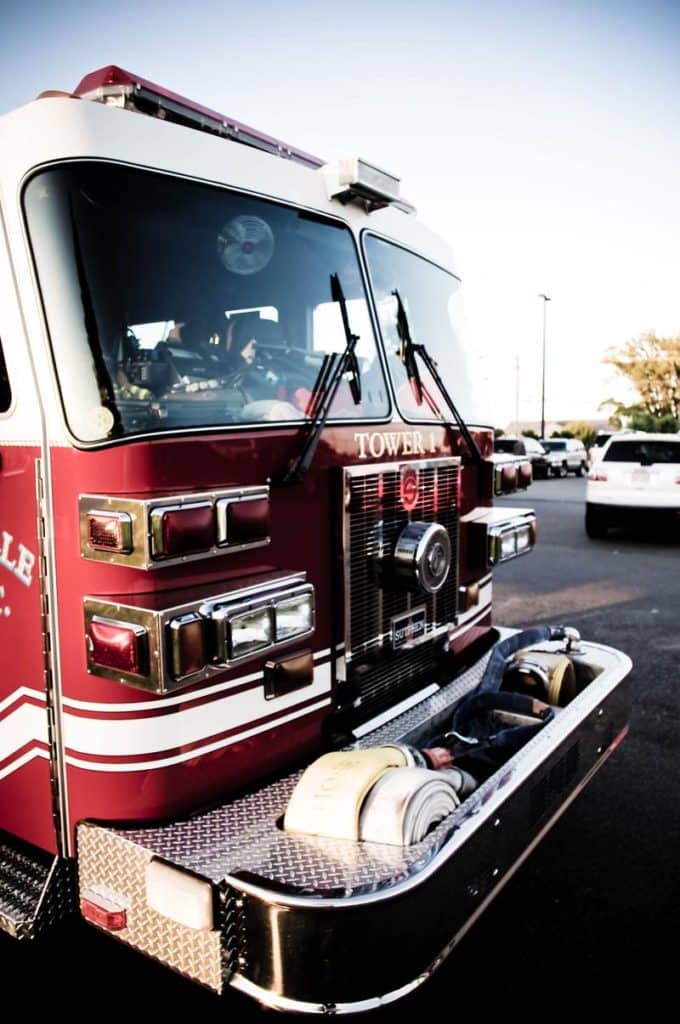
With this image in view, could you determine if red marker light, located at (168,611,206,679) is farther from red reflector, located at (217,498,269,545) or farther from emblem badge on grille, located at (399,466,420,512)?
emblem badge on grille, located at (399,466,420,512)

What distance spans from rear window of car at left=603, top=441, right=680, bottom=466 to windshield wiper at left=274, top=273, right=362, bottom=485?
33.3ft

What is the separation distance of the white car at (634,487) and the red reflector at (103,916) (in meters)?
10.7

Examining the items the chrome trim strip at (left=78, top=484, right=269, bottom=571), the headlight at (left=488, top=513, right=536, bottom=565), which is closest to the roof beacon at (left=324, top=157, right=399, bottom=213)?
the chrome trim strip at (left=78, top=484, right=269, bottom=571)

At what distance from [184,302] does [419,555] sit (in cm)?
110

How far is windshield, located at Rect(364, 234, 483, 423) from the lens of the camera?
3010 millimetres

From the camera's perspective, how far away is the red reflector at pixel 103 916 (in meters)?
2.03

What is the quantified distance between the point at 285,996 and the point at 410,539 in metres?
1.41

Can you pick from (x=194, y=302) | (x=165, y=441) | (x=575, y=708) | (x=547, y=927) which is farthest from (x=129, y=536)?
(x=547, y=927)

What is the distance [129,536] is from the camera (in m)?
1.87

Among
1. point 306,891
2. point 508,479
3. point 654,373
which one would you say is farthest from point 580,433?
point 306,891

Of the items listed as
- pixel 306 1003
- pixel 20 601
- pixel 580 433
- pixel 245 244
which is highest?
pixel 245 244

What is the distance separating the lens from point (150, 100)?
2.34m

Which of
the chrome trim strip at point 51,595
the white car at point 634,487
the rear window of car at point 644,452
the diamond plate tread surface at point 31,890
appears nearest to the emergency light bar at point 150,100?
the chrome trim strip at point 51,595

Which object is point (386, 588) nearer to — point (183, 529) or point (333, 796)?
point (333, 796)
